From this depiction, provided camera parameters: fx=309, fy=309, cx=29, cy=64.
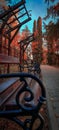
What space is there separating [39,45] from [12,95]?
298ft

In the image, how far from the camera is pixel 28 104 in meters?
3.07

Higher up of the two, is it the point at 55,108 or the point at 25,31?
the point at 25,31

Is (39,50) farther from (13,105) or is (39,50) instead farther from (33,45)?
(13,105)

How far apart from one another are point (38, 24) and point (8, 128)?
351ft

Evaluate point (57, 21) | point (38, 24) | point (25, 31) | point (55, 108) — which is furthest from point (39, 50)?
point (55, 108)

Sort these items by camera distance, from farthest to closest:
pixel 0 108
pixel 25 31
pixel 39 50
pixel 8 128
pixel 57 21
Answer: pixel 39 50, pixel 25 31, pixel 57 21, pixel 8 128, pixel 0 108

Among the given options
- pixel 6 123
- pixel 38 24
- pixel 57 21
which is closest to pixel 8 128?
pixel 6 123

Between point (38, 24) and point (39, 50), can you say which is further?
point (38, 24)

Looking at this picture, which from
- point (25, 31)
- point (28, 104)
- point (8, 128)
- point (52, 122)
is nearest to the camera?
point (28, 104)

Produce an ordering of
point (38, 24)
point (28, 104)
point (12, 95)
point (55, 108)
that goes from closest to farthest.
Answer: point (28, 104) < point (12, 95) < point (55, 108) < point (38, 24)

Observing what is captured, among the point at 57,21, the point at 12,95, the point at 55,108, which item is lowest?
the point at 55,108

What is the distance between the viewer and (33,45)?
89188 mm

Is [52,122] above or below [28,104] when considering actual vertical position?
below

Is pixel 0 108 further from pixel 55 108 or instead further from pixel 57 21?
pixel 57 21
